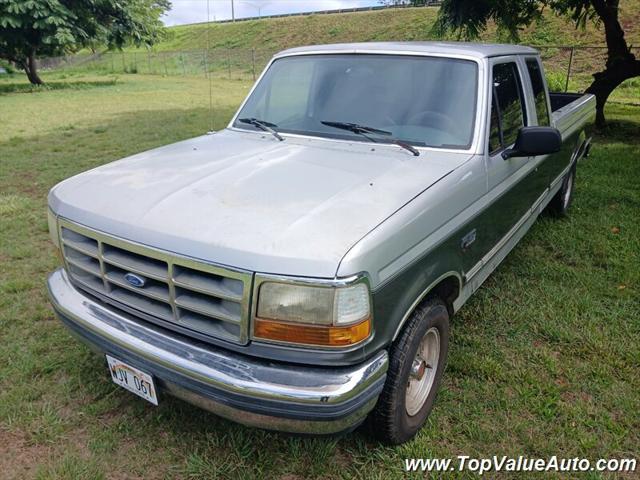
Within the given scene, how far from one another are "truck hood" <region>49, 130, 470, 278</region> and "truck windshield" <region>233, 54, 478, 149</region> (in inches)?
7.3

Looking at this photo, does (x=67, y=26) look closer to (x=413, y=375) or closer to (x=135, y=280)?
(x=135, y=280)

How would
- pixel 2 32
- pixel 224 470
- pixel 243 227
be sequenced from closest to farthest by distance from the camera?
1. pixel 243 227
2. pixel 224 470
3. pixel 2 32

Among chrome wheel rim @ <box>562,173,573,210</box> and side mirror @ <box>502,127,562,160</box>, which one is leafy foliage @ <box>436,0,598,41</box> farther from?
side mirror @ <box>502,127,562,160</box>

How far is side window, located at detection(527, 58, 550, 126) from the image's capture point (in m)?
3.99

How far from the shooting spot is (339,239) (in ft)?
6.18

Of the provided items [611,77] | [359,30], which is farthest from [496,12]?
[359,30]

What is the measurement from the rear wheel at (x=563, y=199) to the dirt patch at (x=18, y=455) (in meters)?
4.98

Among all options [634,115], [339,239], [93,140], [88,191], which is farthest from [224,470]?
[634,115]

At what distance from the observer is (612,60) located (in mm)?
10398

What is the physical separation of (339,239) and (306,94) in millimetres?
1854

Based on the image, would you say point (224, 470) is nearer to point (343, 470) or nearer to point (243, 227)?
point (343, 470)

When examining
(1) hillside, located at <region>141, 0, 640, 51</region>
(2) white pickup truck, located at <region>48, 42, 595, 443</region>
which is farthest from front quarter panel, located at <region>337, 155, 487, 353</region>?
(1) hillside, located at <region>141, 0, 640, 51</region>

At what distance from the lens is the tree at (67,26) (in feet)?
66.1

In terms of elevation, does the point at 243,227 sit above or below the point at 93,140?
above
